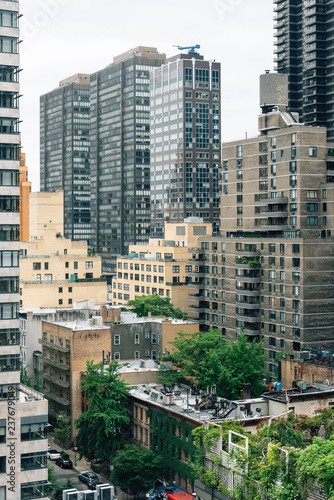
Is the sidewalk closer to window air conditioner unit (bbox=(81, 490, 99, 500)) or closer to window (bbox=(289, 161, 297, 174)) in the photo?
window air conditioner unit (bbox=(81, 490, 99, 500))

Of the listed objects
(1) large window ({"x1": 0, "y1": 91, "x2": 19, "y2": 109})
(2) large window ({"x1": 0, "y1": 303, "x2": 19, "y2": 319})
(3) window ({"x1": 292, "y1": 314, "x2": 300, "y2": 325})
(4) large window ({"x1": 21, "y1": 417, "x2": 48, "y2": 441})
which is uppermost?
(1) large window ({"x1": 0, "y1": 91, "x2": 19, "y2": 109})

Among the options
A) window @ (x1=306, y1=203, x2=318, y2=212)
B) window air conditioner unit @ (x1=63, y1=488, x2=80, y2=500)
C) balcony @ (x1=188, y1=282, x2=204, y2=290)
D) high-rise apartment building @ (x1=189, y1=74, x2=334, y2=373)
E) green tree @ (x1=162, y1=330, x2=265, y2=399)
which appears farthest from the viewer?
balcony @ (x1=188, y1=282, x2=204, y2=290)

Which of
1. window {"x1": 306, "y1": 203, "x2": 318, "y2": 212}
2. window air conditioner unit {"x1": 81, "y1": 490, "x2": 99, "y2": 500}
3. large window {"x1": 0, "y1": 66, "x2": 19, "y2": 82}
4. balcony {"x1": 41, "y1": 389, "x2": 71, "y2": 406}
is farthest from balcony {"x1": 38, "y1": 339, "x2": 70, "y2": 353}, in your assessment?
window {"x1": 306, "y1": 203, "x2": 318, "y2": 212}

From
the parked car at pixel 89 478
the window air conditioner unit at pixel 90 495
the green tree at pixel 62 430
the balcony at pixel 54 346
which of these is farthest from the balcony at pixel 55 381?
the window air conditioner unit at pixel 90 495

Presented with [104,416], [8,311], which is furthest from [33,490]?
[104,416]

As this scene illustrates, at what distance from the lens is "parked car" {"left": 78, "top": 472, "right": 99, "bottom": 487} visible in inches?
3851

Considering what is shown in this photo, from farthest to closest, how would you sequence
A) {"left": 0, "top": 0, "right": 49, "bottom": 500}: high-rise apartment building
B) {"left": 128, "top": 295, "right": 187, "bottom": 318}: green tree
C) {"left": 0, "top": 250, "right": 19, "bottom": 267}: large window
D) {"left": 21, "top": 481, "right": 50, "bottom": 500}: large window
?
{"left": 128, "top": 295, "right": 187, "bottom": 318}: green tree → {"left": 0, "top": 250, "right": 19, "bottom": 267}: large window → {"left": 0, "top": 0, "right": 49, "bottom": 500}: high-rise apartment building → {"left": 21, "top": 481, "right": 50, "bottom": 500}: large window

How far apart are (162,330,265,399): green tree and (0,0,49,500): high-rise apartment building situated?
34.3m

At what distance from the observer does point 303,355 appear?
110250 mm

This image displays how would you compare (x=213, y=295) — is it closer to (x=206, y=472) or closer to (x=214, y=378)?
(x=214, y=378)

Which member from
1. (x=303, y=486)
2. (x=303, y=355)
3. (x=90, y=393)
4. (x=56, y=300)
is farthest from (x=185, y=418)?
(x=56, y=300)

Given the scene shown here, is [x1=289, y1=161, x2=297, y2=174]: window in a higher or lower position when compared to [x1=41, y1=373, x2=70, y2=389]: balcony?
higher

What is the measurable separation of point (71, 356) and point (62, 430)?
1047cm

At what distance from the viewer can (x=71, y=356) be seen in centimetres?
11725
